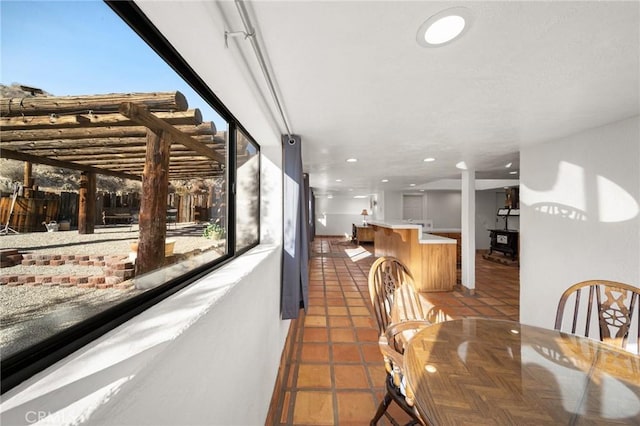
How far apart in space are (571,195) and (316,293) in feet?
10.1

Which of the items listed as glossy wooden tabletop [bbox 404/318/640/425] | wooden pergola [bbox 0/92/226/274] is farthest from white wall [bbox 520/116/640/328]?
wooden pergola [bbox 0/92/226/274]

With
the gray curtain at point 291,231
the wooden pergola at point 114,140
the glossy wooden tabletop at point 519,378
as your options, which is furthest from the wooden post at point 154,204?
the gray curtain at point 291,231

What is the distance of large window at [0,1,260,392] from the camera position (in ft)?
1.43

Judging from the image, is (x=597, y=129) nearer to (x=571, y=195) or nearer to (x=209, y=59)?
(x=571, y=195)

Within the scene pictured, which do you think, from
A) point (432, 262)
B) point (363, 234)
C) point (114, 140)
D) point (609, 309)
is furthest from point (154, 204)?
point (363, 234)

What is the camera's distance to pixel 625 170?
1.79 m

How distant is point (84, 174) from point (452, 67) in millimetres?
1479

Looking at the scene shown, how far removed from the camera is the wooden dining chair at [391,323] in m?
1.12

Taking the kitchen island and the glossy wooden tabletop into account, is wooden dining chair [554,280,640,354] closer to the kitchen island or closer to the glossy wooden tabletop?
the glossy wooden tabletop

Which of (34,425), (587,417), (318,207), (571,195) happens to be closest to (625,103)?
(571,195)

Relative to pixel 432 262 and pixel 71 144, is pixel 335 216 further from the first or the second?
pixel 71 144

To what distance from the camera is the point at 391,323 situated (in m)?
1.38

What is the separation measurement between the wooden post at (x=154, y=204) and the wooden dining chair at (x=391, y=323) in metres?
1.01

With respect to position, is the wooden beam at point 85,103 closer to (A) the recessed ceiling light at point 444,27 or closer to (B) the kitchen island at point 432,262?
(A) the recessed ceiling light at point 444,27
